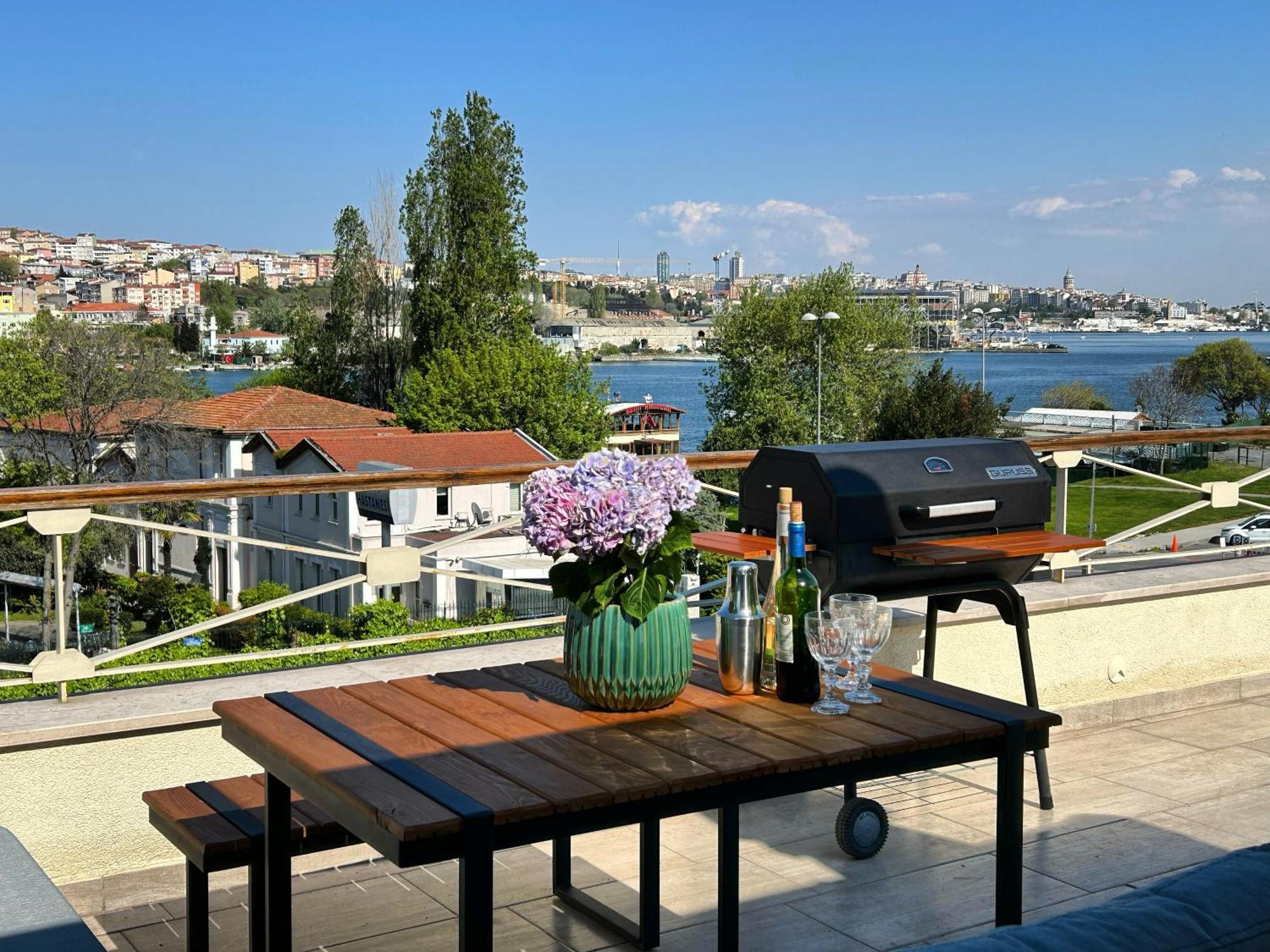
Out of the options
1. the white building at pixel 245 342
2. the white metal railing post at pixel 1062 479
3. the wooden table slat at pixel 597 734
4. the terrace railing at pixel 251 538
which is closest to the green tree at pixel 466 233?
the white metal railing post at pixel 1062 479

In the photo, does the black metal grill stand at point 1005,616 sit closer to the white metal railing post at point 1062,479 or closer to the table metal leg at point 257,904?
the white metal railing post at point 1062,479

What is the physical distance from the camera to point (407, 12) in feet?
320

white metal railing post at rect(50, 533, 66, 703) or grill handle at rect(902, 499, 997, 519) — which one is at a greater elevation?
grill handle at rect(902, 499, 997, 519)

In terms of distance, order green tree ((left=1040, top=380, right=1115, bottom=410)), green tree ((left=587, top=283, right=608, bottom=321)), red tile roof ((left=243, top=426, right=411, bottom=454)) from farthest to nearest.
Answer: green tree ((left=587, top=283, right=608, bottom=321)) → green tree ((left=1040, top=380, right=1115, bottom=410)) → red tile roof ((left=243, top=426, right=411, bottom=454))

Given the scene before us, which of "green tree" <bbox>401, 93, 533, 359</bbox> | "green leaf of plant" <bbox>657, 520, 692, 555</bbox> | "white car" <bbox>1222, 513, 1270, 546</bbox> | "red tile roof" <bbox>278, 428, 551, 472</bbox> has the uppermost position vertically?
"green tree" <bbox>401, 93, 533, 359</bbox>

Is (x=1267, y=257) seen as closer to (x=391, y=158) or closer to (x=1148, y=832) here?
(x=391, y=158)

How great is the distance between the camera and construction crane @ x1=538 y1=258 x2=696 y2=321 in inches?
4466

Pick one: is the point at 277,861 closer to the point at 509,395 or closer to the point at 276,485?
the point at 276,485

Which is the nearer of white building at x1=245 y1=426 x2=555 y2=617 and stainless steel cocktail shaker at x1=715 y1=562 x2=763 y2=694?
stainless steel cocktail shaker at x1=715 y1=562 x2=763 y2=694

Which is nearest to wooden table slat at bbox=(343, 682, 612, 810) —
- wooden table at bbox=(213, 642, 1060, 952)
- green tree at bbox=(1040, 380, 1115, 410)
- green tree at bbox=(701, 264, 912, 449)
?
wooden table at bbox=(213, 642, 1060, 952)

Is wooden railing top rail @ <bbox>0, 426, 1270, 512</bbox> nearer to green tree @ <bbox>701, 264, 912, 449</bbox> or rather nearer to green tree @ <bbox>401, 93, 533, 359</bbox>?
green tree @ <bbox>401, 93, 533, 359</bbox>

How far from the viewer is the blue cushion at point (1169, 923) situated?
2.53 feet

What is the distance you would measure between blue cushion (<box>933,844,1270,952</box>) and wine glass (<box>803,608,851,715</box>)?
1038 mm

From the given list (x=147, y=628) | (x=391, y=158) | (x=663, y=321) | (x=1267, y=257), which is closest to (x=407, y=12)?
(x=391, y=158)
